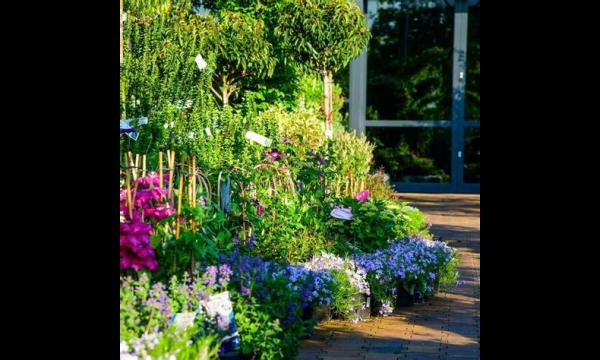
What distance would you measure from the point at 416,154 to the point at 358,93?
1.51m

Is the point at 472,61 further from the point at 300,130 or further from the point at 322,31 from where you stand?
the point at 300,130

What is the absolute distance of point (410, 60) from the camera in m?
16.9

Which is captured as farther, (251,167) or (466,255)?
(466,255)

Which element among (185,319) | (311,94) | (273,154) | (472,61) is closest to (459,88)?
(472,61)

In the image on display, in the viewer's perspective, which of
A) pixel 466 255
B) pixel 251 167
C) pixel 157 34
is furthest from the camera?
pixel 466 255

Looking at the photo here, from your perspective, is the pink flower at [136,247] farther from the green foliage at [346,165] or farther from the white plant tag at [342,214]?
the green foliage at [346,165]

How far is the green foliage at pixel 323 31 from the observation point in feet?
30.7

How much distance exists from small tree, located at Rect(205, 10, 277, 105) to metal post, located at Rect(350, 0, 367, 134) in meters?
5.55
